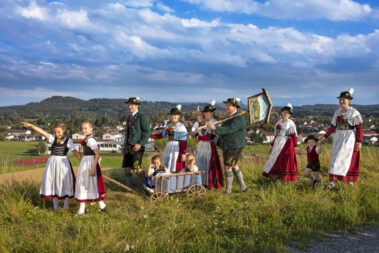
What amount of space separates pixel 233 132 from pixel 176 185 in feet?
4.99

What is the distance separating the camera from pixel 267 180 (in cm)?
705

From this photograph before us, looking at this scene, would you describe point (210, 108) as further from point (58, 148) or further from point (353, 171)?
point (353, 171)

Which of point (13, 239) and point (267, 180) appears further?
point (267, 180)

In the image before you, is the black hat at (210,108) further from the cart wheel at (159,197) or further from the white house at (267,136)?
the white house at (267,136)

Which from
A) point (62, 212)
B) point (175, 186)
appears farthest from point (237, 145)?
point (62, 212)

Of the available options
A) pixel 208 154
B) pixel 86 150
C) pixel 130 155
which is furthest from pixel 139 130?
pixel 208 154

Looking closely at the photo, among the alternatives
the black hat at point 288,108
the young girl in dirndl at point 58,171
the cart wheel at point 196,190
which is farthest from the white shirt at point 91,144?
the black hat at point 288,108

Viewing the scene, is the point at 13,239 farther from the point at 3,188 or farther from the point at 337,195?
the point at 337,195

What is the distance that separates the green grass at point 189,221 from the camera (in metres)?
3.32

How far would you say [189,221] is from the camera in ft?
13.3

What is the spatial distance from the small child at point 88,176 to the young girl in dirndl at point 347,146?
15.2 ft

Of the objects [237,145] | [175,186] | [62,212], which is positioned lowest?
[62,212]

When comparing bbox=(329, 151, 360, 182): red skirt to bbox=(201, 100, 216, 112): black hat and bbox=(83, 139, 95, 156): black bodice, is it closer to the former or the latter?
bbox=(201, 100, 216, 112): black hat

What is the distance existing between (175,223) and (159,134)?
257cm
